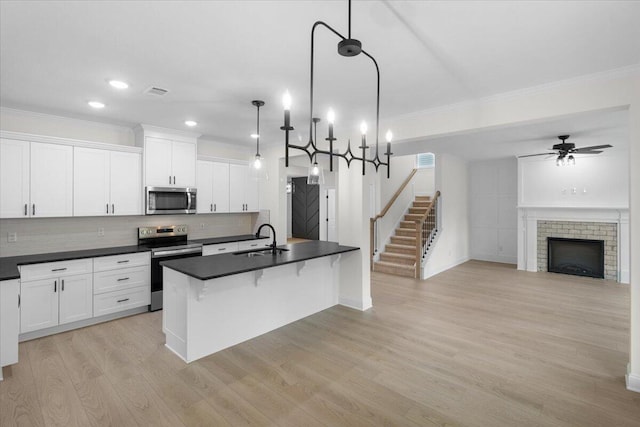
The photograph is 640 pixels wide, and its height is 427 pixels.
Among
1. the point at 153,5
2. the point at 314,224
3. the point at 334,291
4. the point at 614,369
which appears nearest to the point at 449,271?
the point at 334,291

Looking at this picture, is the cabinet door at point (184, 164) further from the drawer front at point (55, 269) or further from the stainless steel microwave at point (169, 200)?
the drawer front at point (55, 269)

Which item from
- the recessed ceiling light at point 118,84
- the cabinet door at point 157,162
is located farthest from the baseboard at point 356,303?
the recessed ceiling light at point 118,84

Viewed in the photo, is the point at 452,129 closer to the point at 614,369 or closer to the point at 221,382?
the point at 614,369

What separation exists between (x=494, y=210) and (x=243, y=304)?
24.1 ft

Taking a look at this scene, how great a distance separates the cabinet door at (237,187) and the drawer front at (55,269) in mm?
2333

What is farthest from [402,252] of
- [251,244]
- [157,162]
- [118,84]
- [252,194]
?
[118,84]

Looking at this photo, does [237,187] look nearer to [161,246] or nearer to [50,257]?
[161,246]

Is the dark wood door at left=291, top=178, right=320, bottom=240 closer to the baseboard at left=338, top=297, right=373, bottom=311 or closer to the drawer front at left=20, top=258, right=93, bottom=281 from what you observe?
the baseboard at left=338, top=297, right=373, bottom=311

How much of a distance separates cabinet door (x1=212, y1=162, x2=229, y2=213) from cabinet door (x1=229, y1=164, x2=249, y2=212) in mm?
80

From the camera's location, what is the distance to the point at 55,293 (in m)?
3.75

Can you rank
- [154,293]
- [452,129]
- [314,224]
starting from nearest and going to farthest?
[452,129], [154,293], [314,224]

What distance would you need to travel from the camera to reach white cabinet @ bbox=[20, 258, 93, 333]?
3562 mm

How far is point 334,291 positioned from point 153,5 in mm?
3942

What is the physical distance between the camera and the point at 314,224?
1184 cm
